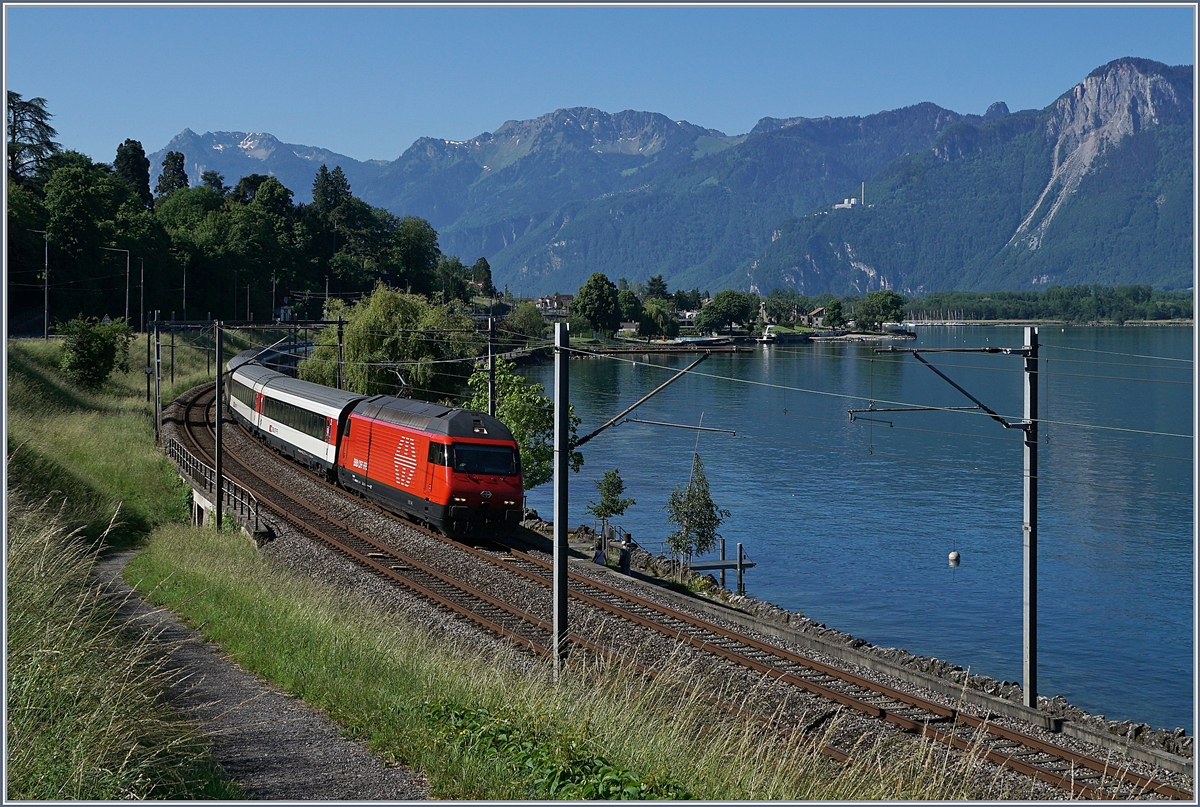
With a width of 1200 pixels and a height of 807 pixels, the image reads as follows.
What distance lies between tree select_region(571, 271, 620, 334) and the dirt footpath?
6316 inches

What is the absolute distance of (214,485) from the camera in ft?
116

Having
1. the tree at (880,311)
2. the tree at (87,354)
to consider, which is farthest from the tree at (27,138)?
the tree at (880,311)

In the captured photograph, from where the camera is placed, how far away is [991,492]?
58.8m

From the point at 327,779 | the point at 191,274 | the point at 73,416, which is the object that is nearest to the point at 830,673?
the point at 327,779

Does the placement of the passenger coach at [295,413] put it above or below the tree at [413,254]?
below

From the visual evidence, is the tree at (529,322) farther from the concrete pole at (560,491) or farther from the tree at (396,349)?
the concrete pole at (560,491)

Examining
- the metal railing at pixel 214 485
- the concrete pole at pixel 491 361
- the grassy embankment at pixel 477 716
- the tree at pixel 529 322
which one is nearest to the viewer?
the grassy embankment at pixel 477 716

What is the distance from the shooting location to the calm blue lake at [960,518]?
33.7 metres

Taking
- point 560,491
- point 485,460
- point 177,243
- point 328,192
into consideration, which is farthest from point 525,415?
point 328,192

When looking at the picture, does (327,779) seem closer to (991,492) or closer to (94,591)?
(94,591)

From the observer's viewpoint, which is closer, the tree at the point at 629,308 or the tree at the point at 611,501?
the tree at the point at 611,501

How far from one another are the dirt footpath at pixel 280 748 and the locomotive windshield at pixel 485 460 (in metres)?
13.4

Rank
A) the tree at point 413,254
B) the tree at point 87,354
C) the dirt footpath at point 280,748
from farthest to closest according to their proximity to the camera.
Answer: the tree at point 413,254 → the tree at point 87,354 → the dirt footpath at point 280,748

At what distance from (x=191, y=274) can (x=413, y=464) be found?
8541 cm
